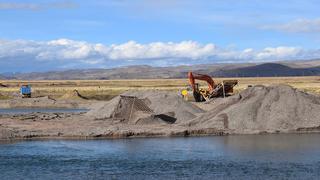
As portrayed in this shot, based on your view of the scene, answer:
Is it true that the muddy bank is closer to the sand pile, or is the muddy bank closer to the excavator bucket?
the sand pile

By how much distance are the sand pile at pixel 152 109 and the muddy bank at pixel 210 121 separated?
3.2 inches

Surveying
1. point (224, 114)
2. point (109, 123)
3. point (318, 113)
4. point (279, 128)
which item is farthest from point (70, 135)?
point (318, 113)

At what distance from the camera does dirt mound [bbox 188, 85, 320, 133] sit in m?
44.7

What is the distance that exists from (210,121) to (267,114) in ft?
13.9

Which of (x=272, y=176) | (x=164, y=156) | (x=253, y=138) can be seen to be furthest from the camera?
(x=253, y=138)

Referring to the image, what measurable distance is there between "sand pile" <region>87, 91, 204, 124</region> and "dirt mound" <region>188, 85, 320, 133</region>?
349 cm

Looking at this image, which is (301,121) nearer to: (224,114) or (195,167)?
(224,114)

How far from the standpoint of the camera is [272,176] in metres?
26.6

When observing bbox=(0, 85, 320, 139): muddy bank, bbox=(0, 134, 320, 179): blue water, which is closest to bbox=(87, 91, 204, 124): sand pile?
bbox=(0, 85, 320, 139): muddy bank

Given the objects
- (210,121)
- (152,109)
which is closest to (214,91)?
(152,109)

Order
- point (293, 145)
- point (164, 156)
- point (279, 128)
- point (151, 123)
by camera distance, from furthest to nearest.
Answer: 1. point (151, 123)
2. point (279, 128)
3. point (293, 145)
4. point (164, 156)

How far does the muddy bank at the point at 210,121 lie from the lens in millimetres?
43594

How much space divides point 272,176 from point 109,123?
24.9 m

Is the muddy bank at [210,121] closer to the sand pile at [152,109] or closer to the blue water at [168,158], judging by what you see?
the sand pile at [152,109]
